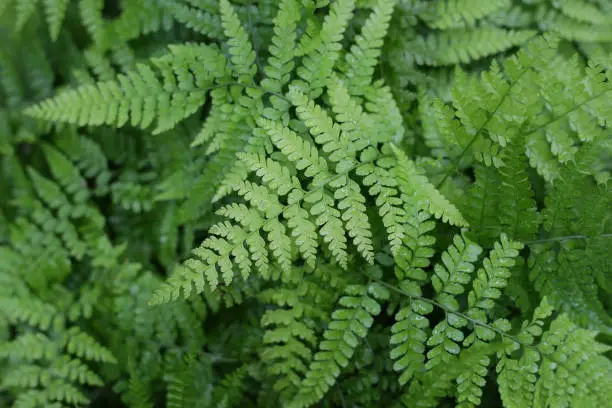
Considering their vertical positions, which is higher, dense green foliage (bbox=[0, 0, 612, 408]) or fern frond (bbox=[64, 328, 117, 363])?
dense green foliage (bbox=[0, 0, 612, 408])

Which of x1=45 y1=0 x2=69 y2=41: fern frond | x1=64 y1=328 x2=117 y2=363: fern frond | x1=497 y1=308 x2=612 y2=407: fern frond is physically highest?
x1=45 y1=0 x2=69 y2=41: fern frond

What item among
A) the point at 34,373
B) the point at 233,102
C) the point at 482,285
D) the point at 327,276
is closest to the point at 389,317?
the point at 327,276

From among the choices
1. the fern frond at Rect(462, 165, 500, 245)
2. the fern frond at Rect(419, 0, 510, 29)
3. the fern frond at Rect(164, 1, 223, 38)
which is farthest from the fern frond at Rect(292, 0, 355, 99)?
the fern frond at Rect(462, 165, 500, 245)

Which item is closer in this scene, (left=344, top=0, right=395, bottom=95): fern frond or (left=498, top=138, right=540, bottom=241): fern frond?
(left=498, top=138, right=540, bottom=241): fern frond

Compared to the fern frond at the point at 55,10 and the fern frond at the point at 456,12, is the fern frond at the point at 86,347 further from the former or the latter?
the fern frond at the point at 456,12

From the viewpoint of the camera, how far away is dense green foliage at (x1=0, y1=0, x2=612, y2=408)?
1.97 m

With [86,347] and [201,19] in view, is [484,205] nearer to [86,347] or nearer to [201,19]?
[201,19]

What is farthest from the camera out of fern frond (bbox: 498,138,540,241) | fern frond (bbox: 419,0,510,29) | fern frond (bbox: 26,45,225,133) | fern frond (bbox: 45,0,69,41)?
fern frond (bbox: 45,0,69,41)

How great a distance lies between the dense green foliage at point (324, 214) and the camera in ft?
6.47

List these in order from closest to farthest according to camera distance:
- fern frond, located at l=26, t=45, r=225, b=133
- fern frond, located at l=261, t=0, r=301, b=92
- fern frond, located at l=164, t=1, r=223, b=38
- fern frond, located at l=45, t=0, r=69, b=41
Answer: fern frond, located at l=261, t=0, r=301, b=92
fern frond, located at l=26, t=45, r=225, b=133
fern frond, located at l=164, t=1, r=223, b=38
fern frond, located at l=45, t=0, r=69, b=41

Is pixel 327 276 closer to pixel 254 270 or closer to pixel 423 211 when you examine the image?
pixel 254 270

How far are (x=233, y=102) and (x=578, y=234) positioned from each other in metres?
→ 1.54

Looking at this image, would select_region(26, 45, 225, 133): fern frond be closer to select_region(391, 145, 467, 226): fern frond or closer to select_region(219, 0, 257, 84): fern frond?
select_region(219, 0, 257, 84): fern frond

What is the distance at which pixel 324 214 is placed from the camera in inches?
78.0
